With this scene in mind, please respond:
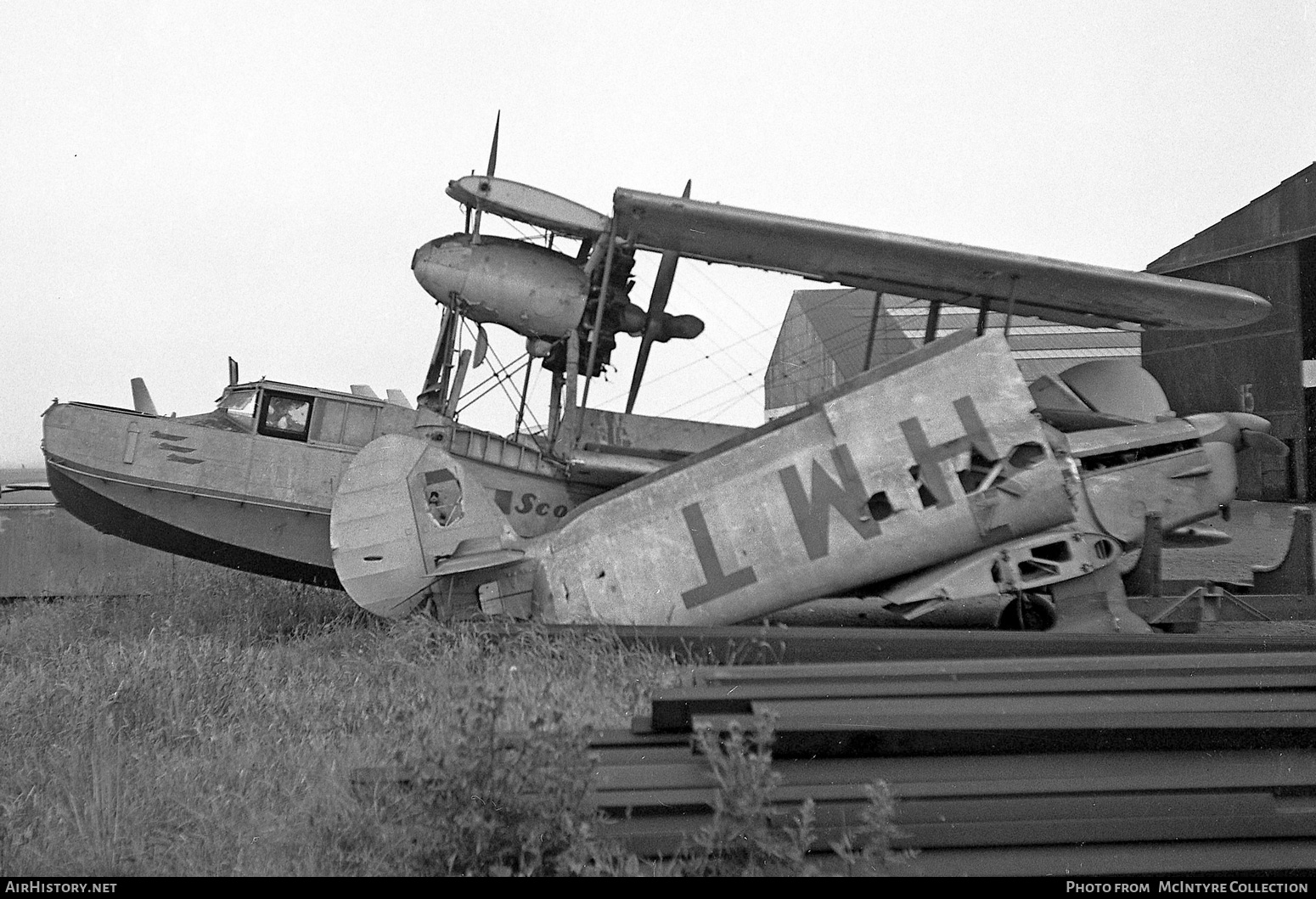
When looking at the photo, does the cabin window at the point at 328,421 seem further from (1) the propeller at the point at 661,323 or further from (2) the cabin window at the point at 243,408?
(1) the propeller at the point at 661,323

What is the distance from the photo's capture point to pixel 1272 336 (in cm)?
1574

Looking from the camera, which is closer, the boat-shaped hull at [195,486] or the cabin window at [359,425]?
the boat-shaped hull at [195,486]

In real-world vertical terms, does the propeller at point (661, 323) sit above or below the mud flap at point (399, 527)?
above

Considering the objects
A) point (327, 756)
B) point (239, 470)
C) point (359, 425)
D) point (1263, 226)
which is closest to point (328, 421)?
point (359, 425)

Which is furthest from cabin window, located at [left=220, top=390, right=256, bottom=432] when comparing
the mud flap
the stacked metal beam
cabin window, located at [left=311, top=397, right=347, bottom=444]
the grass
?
the stacked metal beam

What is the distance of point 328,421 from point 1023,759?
25.5 feet

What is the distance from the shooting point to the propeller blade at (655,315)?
422 inches

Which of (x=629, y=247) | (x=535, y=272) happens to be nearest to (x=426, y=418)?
(x=535, y=272)

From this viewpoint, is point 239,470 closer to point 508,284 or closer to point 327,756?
point 508,284

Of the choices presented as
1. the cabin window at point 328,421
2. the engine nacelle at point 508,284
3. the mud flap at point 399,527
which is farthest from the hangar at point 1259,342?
the mud flap at point 399,527

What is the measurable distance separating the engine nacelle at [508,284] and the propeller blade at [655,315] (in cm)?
89

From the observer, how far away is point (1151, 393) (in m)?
9.71

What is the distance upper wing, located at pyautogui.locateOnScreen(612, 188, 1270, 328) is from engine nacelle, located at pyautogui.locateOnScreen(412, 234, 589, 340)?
1023 mm

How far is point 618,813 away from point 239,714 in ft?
10.9
